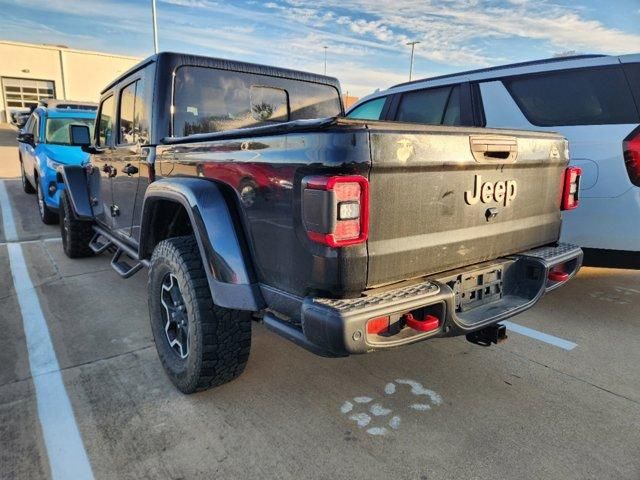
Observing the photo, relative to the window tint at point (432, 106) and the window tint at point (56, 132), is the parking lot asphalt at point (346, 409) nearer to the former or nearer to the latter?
the window tint at point (432, 106)

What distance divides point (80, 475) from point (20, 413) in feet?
2.39

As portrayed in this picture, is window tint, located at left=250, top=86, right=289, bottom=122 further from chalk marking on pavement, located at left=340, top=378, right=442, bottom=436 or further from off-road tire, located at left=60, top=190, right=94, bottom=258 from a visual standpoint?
off-road tire, located at left=60, top=190, right=94, bottom=258

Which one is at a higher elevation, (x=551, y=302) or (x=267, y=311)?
(x=267, y=311)

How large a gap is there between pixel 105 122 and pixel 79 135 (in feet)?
0.91

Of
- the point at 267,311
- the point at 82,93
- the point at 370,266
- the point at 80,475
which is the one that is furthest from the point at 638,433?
the point at 82,93

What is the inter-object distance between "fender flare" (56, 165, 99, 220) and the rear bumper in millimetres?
3637

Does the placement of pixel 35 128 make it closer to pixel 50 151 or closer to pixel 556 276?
pixel 50 151

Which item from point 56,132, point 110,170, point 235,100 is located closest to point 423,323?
point 235,100

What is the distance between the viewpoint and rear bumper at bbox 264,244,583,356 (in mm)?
1798

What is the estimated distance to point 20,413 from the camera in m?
2.52

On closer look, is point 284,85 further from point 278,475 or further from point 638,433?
point 638,433

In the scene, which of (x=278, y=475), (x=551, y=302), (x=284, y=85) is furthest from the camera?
(x=551, y=302)

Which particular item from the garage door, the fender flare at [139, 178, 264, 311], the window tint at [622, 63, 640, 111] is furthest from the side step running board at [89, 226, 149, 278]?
the garage door

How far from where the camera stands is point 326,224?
1777mm
